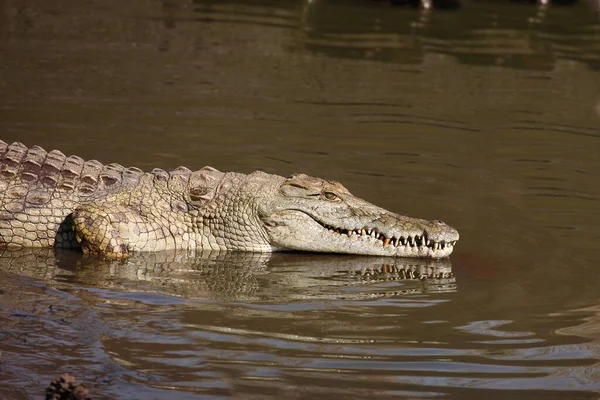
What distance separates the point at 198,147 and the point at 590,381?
6.15 m

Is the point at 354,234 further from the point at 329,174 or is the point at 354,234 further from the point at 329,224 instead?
the point at 329,174

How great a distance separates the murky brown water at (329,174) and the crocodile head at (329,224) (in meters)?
0.16

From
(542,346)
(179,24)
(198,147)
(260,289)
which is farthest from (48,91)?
(542,346)

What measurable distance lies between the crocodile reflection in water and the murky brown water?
0.10 ft

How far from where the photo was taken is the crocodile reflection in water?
7520mm

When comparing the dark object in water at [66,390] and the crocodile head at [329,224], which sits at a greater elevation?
the dark object in water at [66,390]

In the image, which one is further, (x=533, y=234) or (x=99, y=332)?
(x=533, y=234)

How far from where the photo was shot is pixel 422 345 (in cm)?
647

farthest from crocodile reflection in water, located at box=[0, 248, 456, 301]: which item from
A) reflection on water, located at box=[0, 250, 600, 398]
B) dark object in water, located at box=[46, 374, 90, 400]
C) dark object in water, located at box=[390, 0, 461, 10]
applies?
dark object in water, located at box=[390, 0, 461, 10]

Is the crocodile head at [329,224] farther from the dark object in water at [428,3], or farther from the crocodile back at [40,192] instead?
the dark object in water at [428,3]

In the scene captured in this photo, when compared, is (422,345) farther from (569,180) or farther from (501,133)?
(501,133)

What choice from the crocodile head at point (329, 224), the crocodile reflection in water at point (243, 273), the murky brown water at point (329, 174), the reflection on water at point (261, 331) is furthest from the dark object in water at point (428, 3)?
the reflection on water at point (261, 331)

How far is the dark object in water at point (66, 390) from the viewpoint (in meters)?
4.91

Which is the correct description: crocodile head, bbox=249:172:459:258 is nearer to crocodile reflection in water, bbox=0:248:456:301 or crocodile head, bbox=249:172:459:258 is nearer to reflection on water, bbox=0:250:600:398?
crocodile reflection in water, bbox=0:248:456:301
